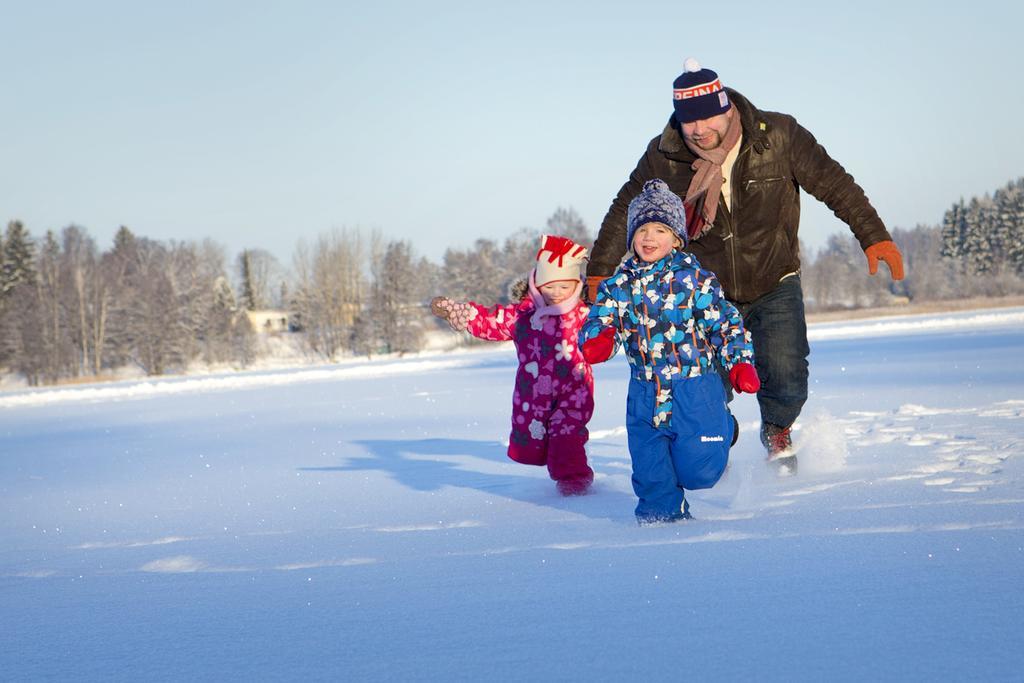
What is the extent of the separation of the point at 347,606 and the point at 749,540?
3.89 feet

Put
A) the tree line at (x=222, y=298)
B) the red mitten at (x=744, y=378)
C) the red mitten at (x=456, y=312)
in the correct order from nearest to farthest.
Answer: the red mitten at (x=744, y=378), the red mitten at (x=456, y=312), the tree line at (x=222, y=298)

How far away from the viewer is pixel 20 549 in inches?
149

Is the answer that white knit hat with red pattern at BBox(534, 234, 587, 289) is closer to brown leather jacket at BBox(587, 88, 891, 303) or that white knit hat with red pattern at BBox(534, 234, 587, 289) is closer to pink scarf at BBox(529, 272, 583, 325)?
pink scarf at BBox(529, 272, 583, 325)

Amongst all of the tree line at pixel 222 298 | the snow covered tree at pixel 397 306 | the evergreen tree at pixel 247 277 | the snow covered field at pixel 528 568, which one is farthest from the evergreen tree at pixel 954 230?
the snow covered field at pixel 528 568

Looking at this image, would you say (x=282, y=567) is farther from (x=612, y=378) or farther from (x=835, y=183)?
(x=612, y=378)

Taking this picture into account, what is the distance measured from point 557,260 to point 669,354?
1.21 meters

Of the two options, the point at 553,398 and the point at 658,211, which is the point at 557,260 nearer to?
the point at 553,398

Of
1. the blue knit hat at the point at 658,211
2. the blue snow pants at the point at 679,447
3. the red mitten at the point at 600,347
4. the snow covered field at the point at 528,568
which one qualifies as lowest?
the snow covered field at the point at 528,568

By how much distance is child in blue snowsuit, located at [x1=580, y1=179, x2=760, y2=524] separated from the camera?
3.18m

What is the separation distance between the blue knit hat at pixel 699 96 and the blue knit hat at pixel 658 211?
24.9 inches

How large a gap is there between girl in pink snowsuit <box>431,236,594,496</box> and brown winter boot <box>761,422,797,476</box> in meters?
0.85

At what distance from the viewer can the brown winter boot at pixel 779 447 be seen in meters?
4.14

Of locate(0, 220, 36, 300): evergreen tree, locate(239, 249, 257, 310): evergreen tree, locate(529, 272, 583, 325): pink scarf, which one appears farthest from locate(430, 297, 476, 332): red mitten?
locate(239, 249, 257, 310): evergreen tree

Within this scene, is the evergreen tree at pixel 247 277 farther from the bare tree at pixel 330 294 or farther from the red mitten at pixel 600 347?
the red mitten at pixel 600 347
